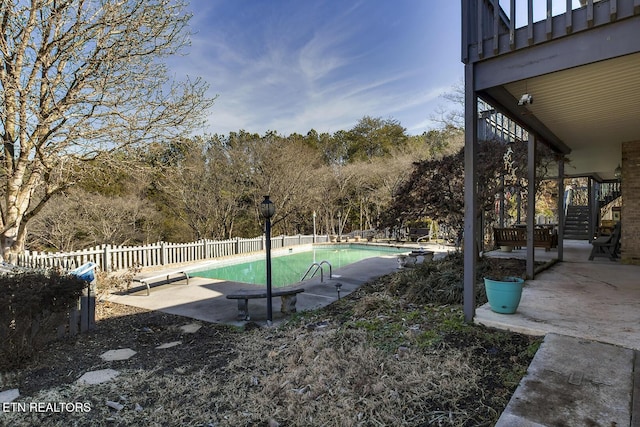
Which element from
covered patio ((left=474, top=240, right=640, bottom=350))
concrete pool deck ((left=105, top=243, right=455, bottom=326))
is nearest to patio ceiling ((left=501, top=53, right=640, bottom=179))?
covered patio ((left=474, top=240, right=640, bottom=350))

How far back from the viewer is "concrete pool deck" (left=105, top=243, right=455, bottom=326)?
516 centimetres

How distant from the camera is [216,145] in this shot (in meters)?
15.5

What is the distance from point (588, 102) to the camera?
4711mm

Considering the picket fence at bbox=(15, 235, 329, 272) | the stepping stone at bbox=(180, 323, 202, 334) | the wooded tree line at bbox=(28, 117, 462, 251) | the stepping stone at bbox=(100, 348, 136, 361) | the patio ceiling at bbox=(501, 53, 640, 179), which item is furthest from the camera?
the wooded tree line at bbox=(28, 117, 462, 251)

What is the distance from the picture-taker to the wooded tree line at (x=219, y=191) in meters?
9.83

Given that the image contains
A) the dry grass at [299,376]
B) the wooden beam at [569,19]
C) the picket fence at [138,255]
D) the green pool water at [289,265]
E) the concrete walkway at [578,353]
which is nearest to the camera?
the concrete walkway at [578,353]

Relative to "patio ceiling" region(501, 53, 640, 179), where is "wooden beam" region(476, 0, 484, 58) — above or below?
above

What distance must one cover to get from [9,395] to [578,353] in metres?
4.64

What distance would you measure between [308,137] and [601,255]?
20.3m

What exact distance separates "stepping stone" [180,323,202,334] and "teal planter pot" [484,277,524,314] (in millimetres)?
3649

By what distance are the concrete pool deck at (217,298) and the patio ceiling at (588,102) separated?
417 centimetres

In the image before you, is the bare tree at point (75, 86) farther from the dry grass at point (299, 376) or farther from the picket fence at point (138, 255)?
the dry grass at point (299, 376)

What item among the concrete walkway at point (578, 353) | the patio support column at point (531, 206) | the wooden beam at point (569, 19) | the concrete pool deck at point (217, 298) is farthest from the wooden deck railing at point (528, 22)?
the concrete pool deck at point (217, 298)

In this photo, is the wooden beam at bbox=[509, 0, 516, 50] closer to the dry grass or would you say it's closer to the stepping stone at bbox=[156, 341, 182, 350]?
the dry grass
